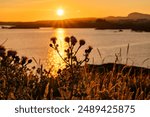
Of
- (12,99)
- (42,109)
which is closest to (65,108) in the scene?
(42,109)

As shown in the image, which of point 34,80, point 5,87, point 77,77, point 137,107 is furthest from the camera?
point 34,80

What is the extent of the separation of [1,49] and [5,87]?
52 cm

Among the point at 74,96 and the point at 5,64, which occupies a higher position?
the point at 5,64

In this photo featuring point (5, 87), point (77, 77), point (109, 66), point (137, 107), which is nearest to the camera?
→ point (137, 107)

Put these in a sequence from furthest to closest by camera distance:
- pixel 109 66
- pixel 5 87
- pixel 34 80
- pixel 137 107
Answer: pixel 109 66, pixel 34 80, pixel 5 87, pixel 137 107

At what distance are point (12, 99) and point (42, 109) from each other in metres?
0.37

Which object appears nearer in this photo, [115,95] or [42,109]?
[42,109]

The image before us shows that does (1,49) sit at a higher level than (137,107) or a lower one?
higher

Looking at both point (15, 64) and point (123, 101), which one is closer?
point (123, 101)

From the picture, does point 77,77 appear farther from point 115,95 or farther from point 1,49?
point 1,49

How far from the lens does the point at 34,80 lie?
6.88 meters

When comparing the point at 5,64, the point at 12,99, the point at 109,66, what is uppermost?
the point at 5,64

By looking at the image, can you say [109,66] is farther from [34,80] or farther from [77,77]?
[77,77]

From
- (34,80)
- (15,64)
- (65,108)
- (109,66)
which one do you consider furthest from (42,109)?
(109,66)
